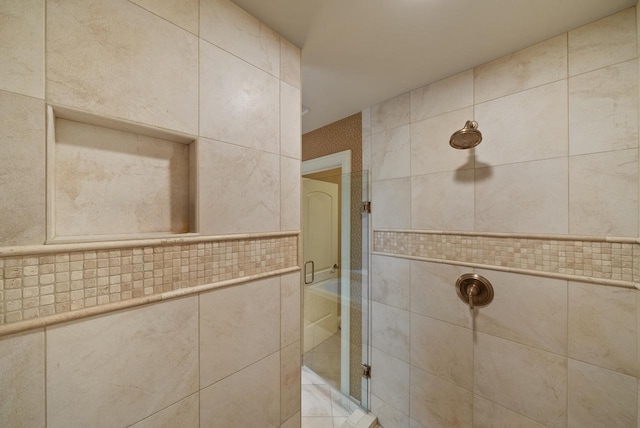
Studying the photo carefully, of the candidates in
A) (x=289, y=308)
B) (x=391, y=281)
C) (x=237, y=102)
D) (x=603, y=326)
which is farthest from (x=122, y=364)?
(x=603, y=326)

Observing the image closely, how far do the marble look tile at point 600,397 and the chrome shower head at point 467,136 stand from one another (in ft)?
3.39

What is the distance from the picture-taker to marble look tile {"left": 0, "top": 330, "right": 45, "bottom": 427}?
0.48 m

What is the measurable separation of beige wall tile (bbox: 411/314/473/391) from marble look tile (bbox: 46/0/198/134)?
1557 millimetres

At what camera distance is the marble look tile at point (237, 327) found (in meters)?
→ 0.77

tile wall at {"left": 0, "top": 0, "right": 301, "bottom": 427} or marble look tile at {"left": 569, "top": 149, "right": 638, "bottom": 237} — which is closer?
tile wall at {"left": 0, "top": 0, "right": 301, "bottom": 427}

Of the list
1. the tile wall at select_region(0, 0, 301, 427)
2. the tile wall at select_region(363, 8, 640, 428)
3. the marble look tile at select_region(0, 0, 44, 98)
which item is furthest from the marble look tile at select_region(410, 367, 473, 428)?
the marble look tile at select_region(0, 0, 44, 98)

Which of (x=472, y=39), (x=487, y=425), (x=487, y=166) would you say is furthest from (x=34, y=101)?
(x=487, y=425)

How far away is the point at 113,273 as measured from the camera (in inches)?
23.9

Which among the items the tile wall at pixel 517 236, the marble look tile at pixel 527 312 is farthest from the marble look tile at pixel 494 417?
the marble look tile at pixel 527 312

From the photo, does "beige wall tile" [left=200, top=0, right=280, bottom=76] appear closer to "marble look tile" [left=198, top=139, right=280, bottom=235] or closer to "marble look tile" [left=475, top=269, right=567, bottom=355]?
"marble look tile" [left=198, top=139, right=280, bottom=235]

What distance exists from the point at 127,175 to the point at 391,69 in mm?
1306

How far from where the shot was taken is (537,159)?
1054 millimetres

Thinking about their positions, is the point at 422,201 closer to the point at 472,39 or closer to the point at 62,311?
the point at 472,39

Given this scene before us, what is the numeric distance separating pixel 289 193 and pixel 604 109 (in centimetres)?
131
